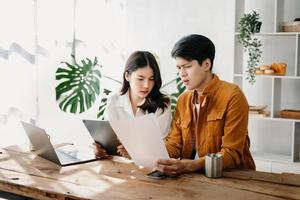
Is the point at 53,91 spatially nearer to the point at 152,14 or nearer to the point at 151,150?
the point at 152,14

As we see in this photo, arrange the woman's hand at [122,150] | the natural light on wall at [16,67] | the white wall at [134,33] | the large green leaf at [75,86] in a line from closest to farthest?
the woman's hand at [122,150] < the natural light on wall at [16,67] < the large green leaf at [75,86] < the white wall at [134,33]

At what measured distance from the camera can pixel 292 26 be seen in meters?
3.70

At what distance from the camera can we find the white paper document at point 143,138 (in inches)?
72.0

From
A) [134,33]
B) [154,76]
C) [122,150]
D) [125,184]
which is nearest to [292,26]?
[154,76]

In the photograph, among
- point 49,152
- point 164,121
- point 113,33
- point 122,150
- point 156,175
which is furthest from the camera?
point 113,33

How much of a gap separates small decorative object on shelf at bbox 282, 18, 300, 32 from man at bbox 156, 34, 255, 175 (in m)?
1.77

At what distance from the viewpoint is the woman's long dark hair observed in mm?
2648

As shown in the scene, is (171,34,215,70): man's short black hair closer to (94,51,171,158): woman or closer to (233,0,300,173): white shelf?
(94,51,171,158): woman

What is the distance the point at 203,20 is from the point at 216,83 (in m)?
2.26

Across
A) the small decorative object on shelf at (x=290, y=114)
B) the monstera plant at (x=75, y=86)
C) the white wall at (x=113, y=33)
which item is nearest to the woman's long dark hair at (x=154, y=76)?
the monstera plant at (x=75, y=86)

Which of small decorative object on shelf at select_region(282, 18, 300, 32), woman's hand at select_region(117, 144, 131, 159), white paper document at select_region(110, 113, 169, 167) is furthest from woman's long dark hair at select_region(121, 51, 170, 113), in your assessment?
small decorative object on shelf at select_region(282, 18, 300, 32)

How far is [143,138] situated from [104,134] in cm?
39

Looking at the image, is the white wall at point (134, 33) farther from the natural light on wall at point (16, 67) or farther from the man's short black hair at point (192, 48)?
the man's short black hair at point (192, 48)

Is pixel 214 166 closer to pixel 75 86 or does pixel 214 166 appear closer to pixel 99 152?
pixel 99 152
